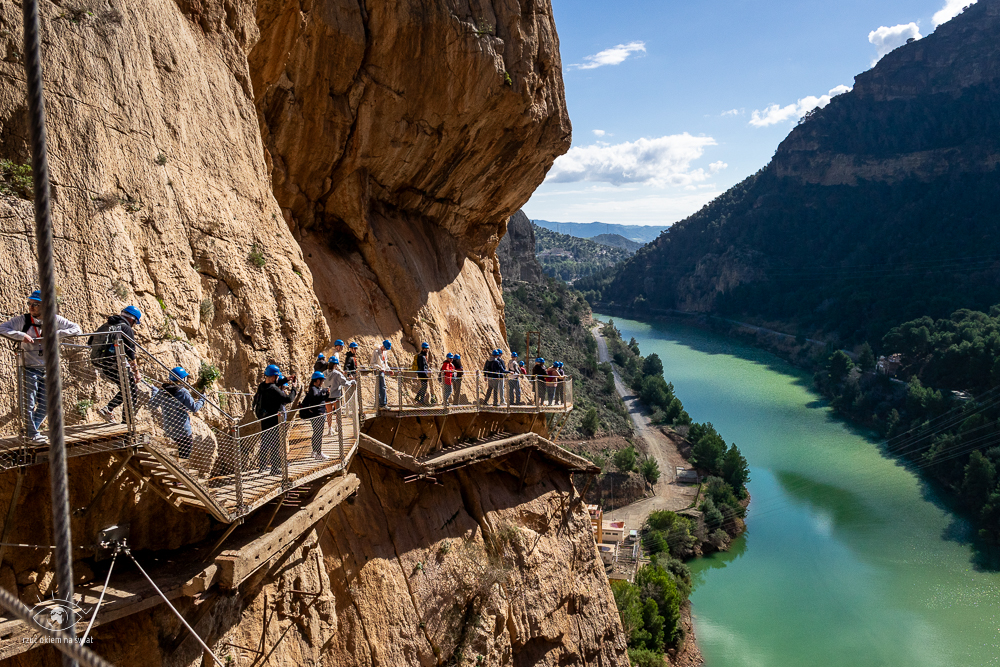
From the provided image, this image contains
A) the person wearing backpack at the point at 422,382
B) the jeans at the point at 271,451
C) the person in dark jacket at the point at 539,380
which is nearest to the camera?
the jeans at the point at 271,451

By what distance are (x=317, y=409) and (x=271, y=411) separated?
1232 mm

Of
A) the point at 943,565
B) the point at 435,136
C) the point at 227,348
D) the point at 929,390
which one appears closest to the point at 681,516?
the point at 943,565

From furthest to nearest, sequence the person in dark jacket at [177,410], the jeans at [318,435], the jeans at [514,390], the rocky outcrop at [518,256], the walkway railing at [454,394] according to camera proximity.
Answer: the rocky outcrop at [518,256]
the jeans at [514,390]
the walkway railing at [454,394]
the jeans at [318,435]
the person in dark jacket at [177,410]

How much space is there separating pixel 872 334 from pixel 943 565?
63.4 metres

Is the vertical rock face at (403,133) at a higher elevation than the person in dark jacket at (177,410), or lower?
higher

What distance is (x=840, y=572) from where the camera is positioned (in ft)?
152

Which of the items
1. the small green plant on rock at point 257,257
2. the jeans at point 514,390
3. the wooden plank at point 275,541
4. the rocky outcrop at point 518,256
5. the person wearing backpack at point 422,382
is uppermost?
the rocky outcrop at point 518,256

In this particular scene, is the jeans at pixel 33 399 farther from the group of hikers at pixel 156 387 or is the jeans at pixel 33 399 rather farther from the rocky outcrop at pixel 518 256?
the rocky outcrop at pixel 518 256

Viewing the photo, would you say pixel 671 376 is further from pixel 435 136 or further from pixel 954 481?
pixel 435 136

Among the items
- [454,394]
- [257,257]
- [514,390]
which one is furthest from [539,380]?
[257,257]

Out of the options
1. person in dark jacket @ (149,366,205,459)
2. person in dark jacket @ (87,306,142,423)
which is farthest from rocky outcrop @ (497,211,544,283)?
person in dark jacket @ (87,306,142,423)

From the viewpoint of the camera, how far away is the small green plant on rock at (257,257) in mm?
10812

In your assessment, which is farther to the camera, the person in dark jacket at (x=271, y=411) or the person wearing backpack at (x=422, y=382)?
the person wearing backpack at (x=422, y=382)

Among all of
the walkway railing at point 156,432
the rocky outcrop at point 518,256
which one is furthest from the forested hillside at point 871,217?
the walkway railing at point 156,432
